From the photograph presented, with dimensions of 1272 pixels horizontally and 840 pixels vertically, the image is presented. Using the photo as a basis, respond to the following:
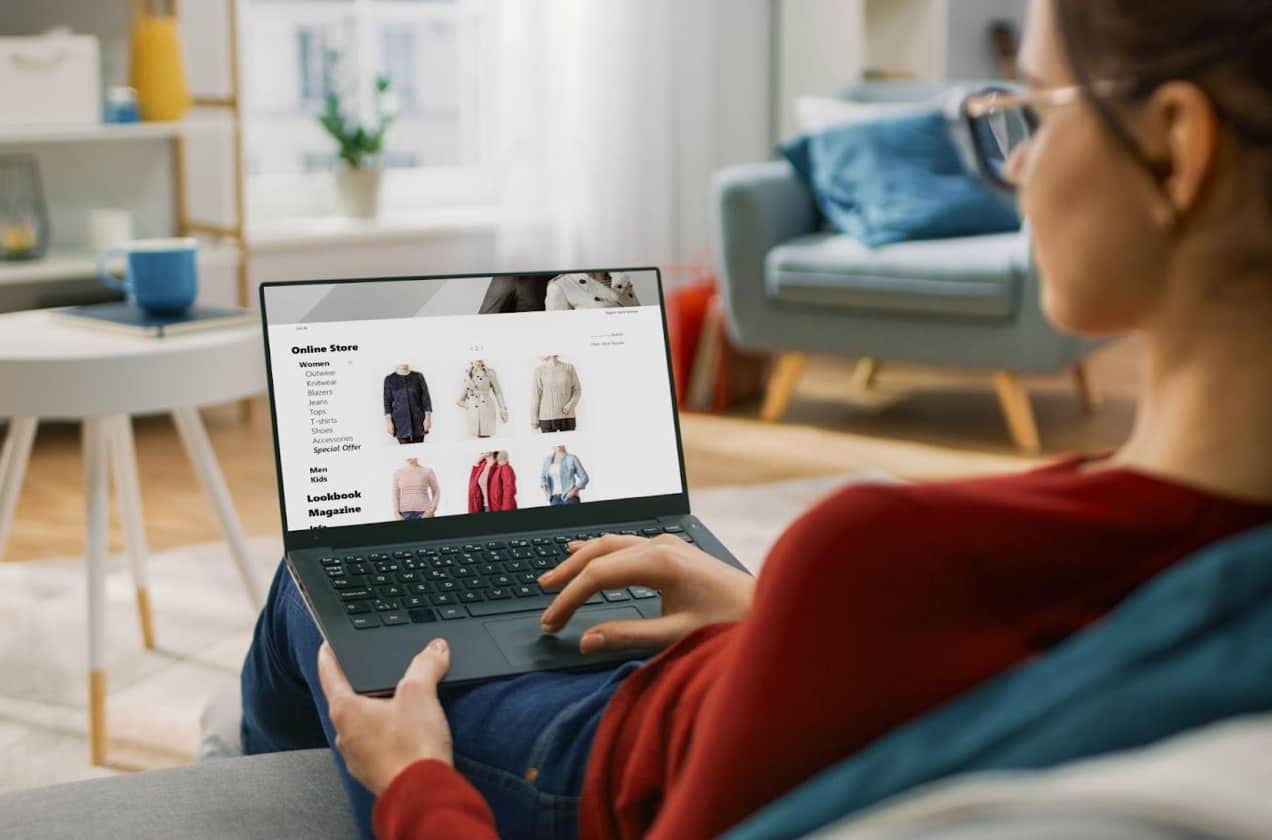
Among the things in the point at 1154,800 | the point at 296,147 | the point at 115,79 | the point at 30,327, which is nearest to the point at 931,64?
the point at 296,147

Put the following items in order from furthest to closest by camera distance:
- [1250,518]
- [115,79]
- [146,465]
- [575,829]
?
[115,79]
[146,465]
[575,829]
[1250,518]

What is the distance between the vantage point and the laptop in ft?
3.76

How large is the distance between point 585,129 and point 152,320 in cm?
267

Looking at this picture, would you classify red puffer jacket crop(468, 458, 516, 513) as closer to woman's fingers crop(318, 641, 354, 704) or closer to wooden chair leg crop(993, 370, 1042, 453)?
woman's fingers crop(318, 641, 354, 704)

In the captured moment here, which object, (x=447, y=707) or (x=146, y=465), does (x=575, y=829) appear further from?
(x=146, y=465)

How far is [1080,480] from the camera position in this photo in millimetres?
622

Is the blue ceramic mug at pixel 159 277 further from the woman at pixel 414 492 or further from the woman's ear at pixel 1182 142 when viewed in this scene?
the woman's ear at pixel 1182 142

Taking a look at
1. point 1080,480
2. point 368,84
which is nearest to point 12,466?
point 1080,480

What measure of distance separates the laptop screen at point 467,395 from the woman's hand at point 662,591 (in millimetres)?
223

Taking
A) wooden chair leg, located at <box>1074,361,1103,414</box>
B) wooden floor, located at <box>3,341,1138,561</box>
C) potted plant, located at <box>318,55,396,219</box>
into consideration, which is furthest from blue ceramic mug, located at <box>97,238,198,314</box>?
wooden chair leg, located at <box>1074,361,1103,414</box>

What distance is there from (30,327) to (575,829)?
1495 mm

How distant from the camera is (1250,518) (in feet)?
1.94

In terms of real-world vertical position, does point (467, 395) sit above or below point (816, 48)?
below

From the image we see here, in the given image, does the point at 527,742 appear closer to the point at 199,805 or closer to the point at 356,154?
the point at 199,805
